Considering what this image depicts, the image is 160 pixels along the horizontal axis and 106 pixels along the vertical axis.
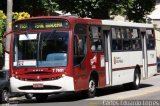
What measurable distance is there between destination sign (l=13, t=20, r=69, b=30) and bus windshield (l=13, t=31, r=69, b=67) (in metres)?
0.26

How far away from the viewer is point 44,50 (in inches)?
719

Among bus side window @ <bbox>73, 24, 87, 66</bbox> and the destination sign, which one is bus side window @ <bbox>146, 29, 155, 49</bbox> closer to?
bus side window @ <bbox>73, 24, 87, 66</bbox>

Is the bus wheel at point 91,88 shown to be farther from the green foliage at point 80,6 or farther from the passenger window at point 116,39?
the green foliage at point 80,6

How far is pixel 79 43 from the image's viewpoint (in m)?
18.8

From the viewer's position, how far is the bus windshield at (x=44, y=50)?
18.1 m

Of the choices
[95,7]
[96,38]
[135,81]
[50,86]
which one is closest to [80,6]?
[95,7]

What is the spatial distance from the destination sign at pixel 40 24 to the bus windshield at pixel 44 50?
0.85ft

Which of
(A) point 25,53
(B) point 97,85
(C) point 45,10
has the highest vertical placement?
(C) point 45,10

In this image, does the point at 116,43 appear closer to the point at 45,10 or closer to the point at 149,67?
the point at 149,67

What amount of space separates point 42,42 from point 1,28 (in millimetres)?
11262

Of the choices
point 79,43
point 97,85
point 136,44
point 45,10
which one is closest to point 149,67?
point 136,44

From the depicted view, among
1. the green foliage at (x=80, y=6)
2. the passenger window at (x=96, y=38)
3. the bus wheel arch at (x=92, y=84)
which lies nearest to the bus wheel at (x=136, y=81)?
the passenger window at (x=96, y=38)

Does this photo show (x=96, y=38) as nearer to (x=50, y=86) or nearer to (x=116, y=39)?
(x=116, y=39)

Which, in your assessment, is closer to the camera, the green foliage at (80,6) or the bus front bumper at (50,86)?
the bus front bumper at (50,86)
